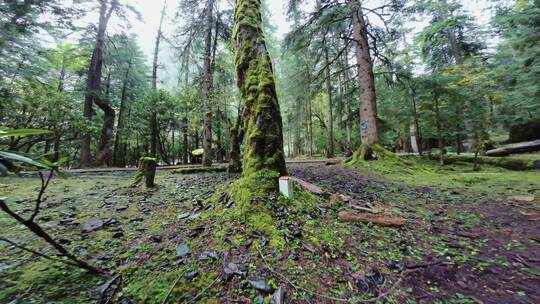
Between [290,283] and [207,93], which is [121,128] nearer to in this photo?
[207,93]

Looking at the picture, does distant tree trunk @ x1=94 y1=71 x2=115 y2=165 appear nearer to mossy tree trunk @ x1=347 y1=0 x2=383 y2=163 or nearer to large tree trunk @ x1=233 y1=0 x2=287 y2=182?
large tree trunk @ x1=233 y1=0 x2=287 y2=182

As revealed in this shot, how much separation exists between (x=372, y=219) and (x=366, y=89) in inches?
252

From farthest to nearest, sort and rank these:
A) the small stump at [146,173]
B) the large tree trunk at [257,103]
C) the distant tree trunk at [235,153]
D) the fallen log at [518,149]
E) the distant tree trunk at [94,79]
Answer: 1. the distant tree trunk at [94,79]
2. the fallen log at [518,149]
3. the distant tree trunk at [235,153]
4. the small stump at [146,173]
5. the large tree trunk at [257,103]

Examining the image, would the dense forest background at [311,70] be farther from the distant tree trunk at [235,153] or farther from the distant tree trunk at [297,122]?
the distant tree trunk at [297,122]

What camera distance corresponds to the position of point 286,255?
77.8 inches

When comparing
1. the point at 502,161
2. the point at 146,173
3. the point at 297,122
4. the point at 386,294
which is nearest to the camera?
the point at 386,294

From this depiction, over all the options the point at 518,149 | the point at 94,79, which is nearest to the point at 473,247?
the point at 518,149

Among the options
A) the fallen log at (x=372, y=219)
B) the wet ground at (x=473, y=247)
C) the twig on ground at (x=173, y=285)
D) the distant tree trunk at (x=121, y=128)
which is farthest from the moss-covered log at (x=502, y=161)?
the distant tree trunk at (x=121, y=128)

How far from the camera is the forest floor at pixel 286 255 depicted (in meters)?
1.61

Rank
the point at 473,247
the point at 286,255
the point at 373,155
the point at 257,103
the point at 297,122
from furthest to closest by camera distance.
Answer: the point at 297,122
the point at 373,155
the point at 257,103
the point at 473,247
the point at 286,255

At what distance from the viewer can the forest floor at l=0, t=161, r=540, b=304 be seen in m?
1.61

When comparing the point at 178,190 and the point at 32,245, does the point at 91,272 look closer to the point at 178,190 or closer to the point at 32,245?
A: the point at 32,245

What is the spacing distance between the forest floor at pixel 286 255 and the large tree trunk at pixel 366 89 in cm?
452

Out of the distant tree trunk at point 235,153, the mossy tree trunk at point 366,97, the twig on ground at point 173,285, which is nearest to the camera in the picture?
the twig on ground at point 173,285
